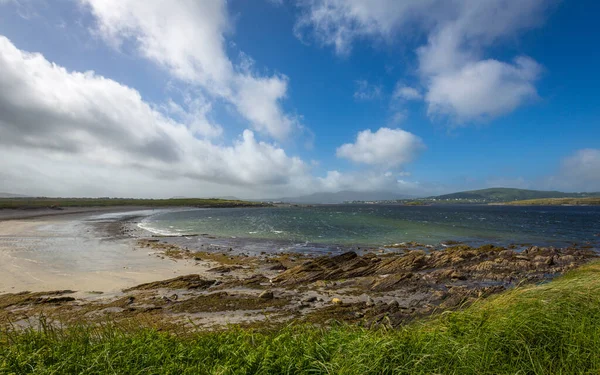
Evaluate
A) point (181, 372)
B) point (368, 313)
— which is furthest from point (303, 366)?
point (368, 313)

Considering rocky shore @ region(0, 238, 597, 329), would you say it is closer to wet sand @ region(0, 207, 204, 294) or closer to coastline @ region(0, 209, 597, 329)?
coastline @ region(0, 209, 597, 329)

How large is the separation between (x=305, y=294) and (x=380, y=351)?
1207 centimetres

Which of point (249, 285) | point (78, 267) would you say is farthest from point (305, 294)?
point (78, 267)

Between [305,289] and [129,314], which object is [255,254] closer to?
[305,289]

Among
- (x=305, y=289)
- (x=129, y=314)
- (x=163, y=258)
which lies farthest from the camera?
(x=163, y=258)

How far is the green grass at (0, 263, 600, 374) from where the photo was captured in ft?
15.0

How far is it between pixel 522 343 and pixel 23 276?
3001 cm

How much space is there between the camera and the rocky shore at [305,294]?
12.8 metres

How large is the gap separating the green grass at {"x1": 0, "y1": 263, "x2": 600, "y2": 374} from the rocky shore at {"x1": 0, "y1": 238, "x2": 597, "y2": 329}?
237cm

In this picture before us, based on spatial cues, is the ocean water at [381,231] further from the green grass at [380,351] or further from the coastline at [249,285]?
the green grass at [380,351]

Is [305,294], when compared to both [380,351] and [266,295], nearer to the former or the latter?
Answer: [266,295]

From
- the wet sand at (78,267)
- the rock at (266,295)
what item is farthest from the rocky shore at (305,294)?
the wet sand at (78,267)

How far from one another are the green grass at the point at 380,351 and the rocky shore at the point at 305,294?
2372mm

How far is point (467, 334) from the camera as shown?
5566 millimetres
